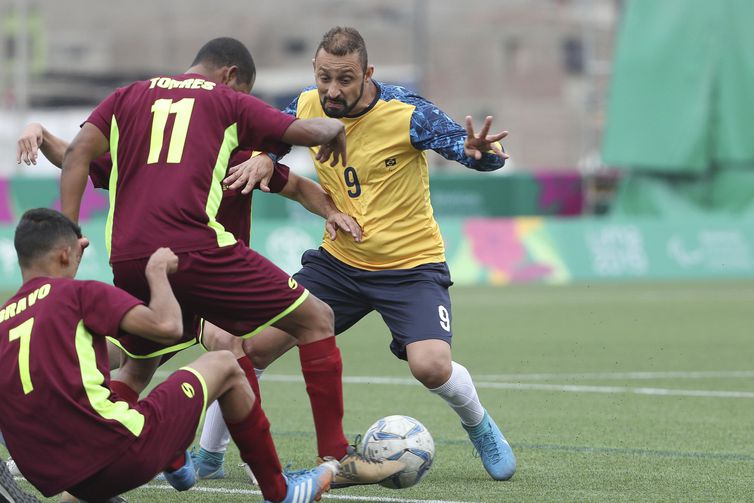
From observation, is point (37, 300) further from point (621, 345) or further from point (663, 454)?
point (621, 345)

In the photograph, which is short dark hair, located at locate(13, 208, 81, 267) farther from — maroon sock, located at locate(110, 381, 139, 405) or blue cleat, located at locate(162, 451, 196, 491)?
blue cleat, located at locate(162, 451, 196, 491)

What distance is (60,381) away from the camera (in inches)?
186

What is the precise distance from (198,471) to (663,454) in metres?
2.51

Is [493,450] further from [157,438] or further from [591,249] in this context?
[591,249]

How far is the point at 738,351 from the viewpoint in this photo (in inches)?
490

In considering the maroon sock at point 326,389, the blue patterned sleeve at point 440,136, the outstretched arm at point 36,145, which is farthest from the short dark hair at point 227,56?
the maroon sock at point 326,389

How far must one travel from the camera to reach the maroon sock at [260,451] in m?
5.36

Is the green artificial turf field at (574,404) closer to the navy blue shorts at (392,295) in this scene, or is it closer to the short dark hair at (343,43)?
the navy blue shorts at (392,295)

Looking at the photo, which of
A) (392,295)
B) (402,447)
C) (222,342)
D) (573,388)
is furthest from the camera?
(573,388)

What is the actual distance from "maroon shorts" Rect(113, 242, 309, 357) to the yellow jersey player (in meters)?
0.90

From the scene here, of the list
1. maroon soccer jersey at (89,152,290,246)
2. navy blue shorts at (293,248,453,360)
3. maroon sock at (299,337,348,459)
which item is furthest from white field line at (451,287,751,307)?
maroon sock at (299,337,348,459)

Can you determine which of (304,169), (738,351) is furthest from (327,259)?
(304,169)

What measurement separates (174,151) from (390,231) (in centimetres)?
165

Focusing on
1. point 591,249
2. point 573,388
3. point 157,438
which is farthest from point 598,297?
point 157,438
